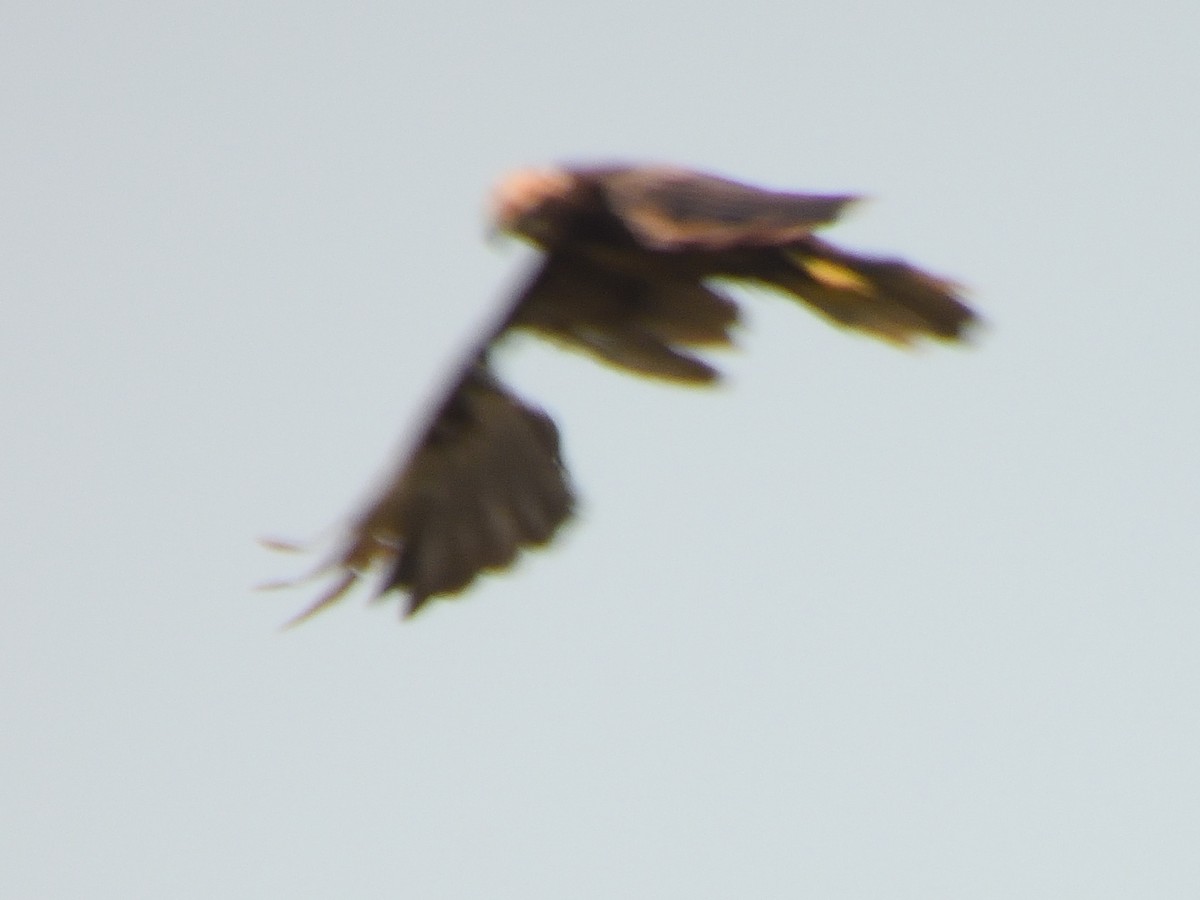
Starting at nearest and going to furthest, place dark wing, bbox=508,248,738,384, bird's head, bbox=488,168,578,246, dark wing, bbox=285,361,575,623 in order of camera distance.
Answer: bird's head, bbox=488,168,578,246 → dark wing, bbox=508,248,738,384 → dark wing, bbox=285,361,575,623

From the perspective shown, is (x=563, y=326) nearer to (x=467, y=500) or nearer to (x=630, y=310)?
(x=630, y=310)

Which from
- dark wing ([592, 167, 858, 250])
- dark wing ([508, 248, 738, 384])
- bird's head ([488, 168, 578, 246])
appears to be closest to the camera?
dark wing ([592, 167, 858, 250])

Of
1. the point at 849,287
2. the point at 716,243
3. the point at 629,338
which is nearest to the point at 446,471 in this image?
the point at 629,338

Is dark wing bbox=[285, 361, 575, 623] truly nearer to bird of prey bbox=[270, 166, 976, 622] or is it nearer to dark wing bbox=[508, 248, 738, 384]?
bird of prey bbox=[270, 166, 976, 622]

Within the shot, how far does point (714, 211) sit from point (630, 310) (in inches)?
46.2

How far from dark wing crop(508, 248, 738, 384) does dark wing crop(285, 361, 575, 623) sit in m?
0.31

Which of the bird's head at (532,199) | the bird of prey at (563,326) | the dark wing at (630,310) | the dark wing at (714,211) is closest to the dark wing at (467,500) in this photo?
the bird of prey at (563,326)

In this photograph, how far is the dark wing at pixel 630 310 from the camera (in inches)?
273

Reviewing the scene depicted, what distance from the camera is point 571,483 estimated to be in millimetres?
7547

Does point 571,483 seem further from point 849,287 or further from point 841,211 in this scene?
point 841,211

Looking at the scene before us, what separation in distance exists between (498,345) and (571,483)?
2.31ft

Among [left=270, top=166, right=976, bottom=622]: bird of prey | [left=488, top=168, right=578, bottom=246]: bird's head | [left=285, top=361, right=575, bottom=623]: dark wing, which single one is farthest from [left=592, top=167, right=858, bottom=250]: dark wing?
[left=285, top=361, right=575, bottom=623]: dark wing

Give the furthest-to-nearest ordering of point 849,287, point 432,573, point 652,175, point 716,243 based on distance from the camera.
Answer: point 432,573, point 849,287, point 652,175, point 716,243

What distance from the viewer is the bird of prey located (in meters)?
6.78
